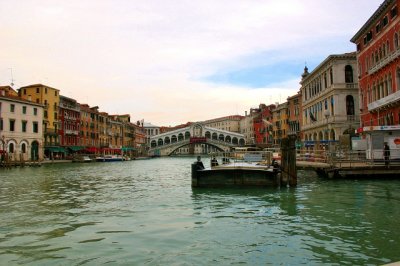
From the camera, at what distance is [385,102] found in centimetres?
2781

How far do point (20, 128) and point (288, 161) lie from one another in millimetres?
42796

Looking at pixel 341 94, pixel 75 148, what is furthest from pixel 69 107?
pixel 341 94

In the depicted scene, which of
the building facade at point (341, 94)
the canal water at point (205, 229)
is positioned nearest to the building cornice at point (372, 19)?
the building facade at point (341, 94)

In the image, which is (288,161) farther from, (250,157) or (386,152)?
(386,152)

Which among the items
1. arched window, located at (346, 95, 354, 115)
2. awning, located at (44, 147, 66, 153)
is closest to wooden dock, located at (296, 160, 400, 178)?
arched window, located at (346, 95, 354, 115)

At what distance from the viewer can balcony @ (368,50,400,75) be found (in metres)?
26.2

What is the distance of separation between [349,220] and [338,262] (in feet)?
12.1

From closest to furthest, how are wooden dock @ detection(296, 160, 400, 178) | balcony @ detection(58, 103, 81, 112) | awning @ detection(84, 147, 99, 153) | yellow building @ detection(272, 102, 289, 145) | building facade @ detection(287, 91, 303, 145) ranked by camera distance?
wooden dock @ detection(296, 160, 400, 178) < building facade @ detection(287, 91, 303, 145) < balcony @ detection(58, 103, 81, 112) < yellow building @ detection(272, 102, 289, 145) < awning @ detection(84, 147, 99, 153)

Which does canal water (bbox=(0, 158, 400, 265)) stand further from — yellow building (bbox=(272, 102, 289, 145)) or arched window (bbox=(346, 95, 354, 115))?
yellow building (bbox=(272, 102, 289, 145))

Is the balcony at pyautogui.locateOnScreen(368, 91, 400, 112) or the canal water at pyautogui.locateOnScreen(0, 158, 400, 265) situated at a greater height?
the balcony at pyautogui.locateOnScreen(368, 91, 400, 112)

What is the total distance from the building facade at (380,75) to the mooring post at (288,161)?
6.66 m

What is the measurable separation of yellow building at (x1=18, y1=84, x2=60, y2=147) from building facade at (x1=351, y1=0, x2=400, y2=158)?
144 ft

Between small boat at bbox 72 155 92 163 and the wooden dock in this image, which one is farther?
small boat at bbox 72 155 92 163

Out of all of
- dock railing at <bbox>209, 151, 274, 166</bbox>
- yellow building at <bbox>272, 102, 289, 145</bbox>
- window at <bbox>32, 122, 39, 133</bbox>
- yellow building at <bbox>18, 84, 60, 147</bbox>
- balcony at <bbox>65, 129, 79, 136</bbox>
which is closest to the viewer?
dock railing at <bbox>209, 151, 274, 166</bbox>
